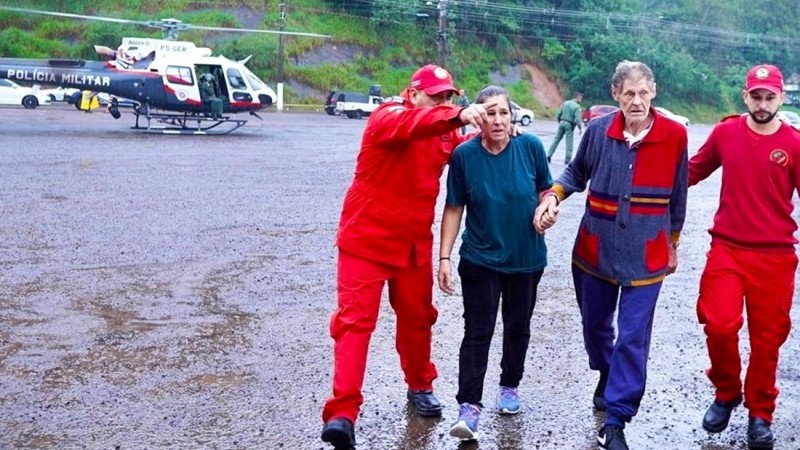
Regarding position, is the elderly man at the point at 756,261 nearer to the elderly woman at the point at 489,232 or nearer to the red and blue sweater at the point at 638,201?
the red and blue sweater at the point at 638,201

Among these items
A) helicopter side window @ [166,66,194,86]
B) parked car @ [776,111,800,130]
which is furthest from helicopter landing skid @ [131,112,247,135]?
parked car @ [776,111,800,130]

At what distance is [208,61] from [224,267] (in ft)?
68.9

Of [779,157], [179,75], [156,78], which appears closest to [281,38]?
[179,75]

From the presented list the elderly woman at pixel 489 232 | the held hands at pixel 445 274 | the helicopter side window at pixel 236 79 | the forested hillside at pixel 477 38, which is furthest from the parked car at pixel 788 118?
the forested hillside at pixel 477 38

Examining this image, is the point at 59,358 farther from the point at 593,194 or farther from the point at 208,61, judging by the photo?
the point at 208,61

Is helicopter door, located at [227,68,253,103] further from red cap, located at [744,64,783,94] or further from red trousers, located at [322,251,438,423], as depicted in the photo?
red cap, located at [744,64,783,94]

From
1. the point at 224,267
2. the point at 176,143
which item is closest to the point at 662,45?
the point at 176,143

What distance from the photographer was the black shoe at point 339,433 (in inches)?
186

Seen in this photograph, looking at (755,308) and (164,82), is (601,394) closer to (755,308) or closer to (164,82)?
(755,308)

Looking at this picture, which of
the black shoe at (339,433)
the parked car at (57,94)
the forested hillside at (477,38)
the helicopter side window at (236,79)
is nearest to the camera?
the black shoe at (339,433)

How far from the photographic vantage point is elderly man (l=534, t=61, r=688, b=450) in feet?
16.3

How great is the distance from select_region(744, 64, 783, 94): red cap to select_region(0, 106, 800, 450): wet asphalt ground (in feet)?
5.94

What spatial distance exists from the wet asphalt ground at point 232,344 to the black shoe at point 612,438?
13cm

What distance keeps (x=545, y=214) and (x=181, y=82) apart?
971 inches
